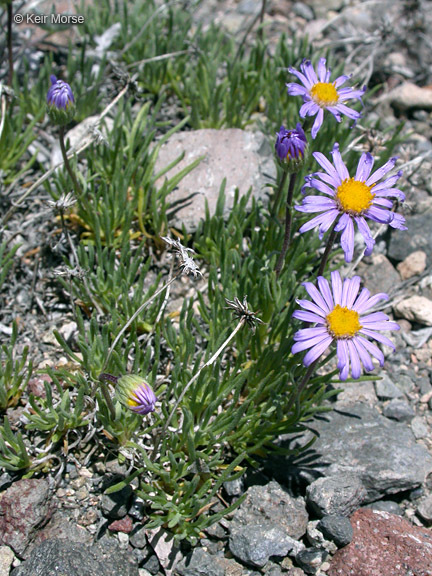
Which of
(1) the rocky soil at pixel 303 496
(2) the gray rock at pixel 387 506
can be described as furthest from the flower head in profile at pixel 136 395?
(2) the gray rock at pixel 387 506

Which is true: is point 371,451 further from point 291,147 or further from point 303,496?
point 291,147

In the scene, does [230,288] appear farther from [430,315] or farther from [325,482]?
[430,315]

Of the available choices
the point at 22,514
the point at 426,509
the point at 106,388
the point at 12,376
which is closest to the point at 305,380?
the point at 106,388

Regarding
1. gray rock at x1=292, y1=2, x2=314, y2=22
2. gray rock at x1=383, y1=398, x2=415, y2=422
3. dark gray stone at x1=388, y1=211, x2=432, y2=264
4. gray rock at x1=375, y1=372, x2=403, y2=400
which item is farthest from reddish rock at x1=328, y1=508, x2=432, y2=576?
gray rock at x1=292, y1=2, x2=314, y2=22

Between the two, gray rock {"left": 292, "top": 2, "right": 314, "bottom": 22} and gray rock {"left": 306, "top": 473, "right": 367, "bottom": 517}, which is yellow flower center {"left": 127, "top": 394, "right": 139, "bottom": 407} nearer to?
gray rock {"left": 306, "top": 473, "right": 367, "bottom": 517}

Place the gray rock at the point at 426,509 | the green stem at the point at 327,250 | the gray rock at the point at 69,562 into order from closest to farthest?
1. the gray rock at the point at 69,562
2. the green stem at the point at 327,250
3. the gray rock at the point at 426,509

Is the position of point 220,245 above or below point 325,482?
above

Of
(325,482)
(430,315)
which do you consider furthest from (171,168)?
(325,482)

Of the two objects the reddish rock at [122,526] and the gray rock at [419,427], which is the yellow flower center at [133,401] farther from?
the gray rock at [419,427]
